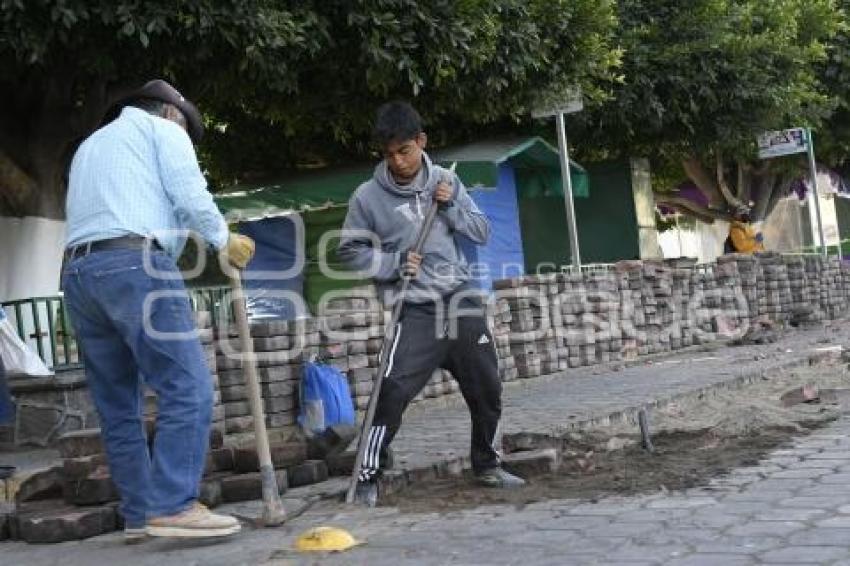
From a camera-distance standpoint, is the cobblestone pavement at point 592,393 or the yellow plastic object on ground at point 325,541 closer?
the yellow plastic object on ground at point 325,541

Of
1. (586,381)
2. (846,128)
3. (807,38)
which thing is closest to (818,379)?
(586,381)

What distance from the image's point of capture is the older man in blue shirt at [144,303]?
164 inches

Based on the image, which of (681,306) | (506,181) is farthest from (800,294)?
(506,181)

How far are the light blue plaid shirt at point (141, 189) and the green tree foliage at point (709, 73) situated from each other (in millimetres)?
11556

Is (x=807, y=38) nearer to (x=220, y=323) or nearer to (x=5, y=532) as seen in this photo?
(x=220, y=323)

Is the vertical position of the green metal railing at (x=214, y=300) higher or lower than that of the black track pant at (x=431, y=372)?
higher

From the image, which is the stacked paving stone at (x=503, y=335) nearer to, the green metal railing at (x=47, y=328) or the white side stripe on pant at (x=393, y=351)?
the green metal railing at (x=47, y=328)

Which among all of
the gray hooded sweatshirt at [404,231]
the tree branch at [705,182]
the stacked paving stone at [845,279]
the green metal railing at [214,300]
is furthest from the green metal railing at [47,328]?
the tree branch at [705,182]

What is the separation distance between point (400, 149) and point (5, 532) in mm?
2366

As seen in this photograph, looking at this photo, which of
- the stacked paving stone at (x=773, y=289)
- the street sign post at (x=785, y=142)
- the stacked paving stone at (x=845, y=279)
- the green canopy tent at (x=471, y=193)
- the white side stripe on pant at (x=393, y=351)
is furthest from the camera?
the stacked paving stone at (x=845, y=279)

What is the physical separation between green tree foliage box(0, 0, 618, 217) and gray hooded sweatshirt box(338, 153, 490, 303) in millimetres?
3808

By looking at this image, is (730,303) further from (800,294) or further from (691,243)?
(691,243)

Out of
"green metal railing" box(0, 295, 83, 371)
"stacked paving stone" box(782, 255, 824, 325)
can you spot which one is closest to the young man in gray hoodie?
"green metal railing" box(0, 295, 83, 371)

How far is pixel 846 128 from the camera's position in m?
22.9
